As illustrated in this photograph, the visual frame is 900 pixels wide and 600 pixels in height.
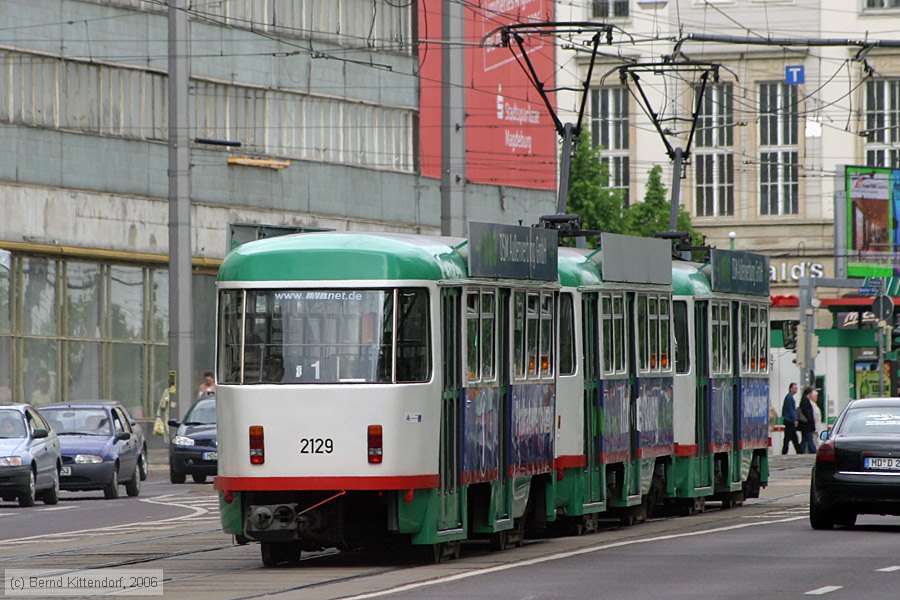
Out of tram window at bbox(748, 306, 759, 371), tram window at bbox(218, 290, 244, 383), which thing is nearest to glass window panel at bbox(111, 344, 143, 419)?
tram window at bbox(748, 306, 759, 371)

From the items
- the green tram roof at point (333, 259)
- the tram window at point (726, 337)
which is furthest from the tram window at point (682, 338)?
the green tram roof at point (333, 259)

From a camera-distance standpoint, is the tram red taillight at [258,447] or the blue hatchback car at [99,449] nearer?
the tram red taillight at [258,447]

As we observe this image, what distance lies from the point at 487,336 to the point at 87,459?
1481cm

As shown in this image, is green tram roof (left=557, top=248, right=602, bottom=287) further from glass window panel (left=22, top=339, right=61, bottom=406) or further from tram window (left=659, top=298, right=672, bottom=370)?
glass window panel (left=22, top=339, right=61, bottom=406)

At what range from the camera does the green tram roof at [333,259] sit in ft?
59.0

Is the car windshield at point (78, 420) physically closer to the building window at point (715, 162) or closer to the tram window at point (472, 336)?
the tram window at point (472, 336)

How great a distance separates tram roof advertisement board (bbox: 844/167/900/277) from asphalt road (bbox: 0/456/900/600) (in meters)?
41.0

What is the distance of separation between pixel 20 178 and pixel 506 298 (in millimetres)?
27400

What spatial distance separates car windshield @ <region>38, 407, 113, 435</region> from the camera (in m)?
34.1

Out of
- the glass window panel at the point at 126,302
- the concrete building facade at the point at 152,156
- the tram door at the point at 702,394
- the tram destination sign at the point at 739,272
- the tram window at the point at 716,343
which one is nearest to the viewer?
the tram door at the point at 702,394

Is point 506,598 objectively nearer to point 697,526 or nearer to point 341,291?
point 341,291

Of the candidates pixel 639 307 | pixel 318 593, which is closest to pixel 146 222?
pixel 639 307

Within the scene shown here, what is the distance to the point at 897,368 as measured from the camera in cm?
7056

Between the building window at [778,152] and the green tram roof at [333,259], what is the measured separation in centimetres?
6681
